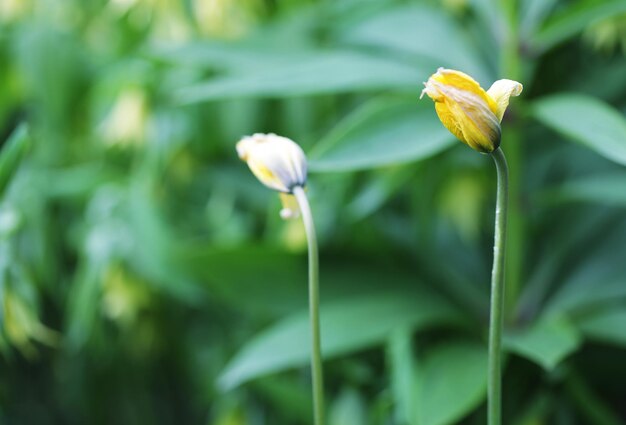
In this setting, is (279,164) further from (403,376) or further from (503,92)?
(403,376)

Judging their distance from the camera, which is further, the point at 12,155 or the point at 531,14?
the point at 531,14

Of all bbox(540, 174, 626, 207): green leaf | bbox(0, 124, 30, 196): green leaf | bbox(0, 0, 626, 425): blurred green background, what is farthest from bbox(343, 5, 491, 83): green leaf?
bbox(0, 124, 30, 196): green leaf

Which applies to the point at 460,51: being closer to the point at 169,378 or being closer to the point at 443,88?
the point at 443,88

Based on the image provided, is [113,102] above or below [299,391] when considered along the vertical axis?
above

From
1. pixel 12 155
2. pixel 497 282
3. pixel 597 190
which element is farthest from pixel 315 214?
pixel 497 282

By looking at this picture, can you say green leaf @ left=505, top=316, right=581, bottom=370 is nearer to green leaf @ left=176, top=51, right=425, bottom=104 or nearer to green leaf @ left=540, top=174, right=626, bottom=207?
green leaf @ left=540, top=174, right=626, bottom=207

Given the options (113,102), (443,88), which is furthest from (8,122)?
(443,88)

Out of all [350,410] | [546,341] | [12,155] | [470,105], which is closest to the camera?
[470,105]

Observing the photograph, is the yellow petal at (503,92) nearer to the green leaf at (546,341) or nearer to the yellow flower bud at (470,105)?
the yellow flower bud at (470,105)
